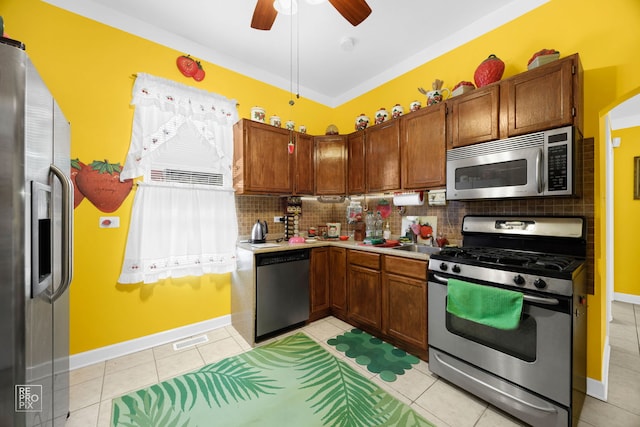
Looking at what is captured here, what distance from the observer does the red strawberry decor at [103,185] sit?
214 cm

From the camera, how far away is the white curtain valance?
234cm

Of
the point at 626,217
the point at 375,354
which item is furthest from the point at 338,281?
the point at 626,217

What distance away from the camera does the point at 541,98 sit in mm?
1761

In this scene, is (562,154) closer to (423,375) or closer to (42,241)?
(423,375)

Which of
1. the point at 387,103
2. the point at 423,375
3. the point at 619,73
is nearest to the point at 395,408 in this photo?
the point at 423,375

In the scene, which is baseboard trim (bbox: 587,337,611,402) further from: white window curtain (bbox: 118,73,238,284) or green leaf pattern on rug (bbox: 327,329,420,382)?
white window curtain (bbox: 118,73,238,284)

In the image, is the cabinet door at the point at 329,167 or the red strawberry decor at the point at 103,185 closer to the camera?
the red strawberry decor at the point at 103,185

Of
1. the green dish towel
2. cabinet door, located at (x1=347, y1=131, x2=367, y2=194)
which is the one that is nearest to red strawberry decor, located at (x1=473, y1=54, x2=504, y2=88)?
cabinet door, located at (x1=347, y1=131, x2=367, y2=194)

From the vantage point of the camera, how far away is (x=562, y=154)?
65.3 inches

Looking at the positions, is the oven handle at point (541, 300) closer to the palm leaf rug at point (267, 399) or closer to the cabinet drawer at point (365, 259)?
the palm leaf rug at point (267, 399)

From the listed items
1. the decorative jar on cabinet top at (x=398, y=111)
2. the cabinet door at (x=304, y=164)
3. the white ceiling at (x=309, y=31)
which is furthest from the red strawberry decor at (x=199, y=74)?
the decorative jar on cabinet top at (x=398, y=111)

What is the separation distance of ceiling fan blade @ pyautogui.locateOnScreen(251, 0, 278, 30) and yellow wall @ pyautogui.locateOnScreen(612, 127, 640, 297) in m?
5.28

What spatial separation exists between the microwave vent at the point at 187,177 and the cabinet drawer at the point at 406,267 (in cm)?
206

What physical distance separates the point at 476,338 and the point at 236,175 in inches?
107
